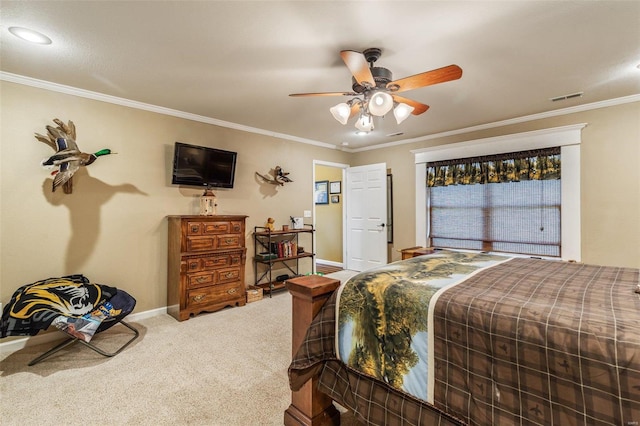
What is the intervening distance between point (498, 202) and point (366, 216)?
220cm

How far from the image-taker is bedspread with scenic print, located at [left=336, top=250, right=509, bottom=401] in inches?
50.5

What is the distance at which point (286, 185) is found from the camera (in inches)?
194

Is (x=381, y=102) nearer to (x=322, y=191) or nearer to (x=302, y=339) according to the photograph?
(x=302, y=339)

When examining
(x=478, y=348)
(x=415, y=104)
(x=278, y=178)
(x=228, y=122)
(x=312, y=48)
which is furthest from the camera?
(x=278, y=178)

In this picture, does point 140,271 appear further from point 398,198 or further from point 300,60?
point 398,198

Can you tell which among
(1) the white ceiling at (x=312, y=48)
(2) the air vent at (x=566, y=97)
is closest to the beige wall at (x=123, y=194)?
(1) the white ceiling at (x=312, y=48)

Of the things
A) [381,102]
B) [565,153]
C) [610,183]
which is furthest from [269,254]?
[610,183]

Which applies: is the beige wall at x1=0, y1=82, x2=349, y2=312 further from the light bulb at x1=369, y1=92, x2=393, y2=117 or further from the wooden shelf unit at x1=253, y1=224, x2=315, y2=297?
the light bulb at x1=369, y1=92, x2=393, y2=117

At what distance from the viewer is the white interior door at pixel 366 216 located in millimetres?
5379

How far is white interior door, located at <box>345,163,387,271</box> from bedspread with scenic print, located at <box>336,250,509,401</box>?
374 centimetres

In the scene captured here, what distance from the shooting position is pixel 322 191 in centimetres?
682

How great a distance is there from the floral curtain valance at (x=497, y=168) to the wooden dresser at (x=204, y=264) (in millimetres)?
3147

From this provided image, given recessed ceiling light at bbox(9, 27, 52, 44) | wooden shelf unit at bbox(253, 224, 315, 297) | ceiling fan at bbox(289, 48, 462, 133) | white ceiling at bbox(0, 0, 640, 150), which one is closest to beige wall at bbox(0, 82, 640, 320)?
white ceiling at bbox(0, 0, 640, 150)

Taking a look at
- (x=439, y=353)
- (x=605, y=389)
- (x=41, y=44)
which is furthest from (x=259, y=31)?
(x=605, y=389)
